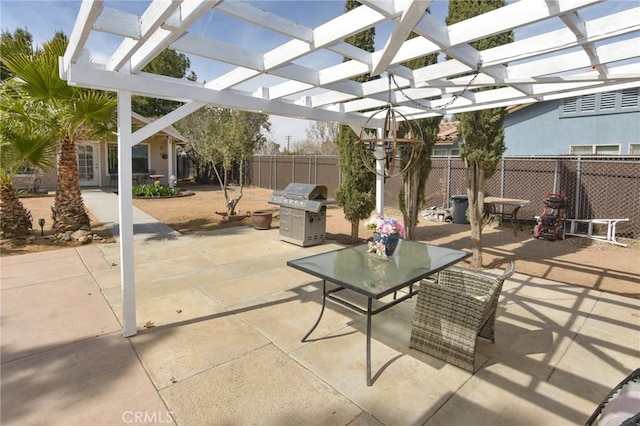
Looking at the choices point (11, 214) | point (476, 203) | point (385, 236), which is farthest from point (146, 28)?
point (11, 214)

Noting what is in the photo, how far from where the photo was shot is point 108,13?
2.32 metres

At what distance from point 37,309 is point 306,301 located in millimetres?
3017

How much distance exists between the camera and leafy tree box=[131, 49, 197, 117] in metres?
20.6

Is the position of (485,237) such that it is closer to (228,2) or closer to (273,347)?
(273,347)

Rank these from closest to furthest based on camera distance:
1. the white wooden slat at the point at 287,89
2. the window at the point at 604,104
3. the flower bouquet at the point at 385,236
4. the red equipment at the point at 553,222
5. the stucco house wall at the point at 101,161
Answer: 1. the flower bouquet at the point at 385,236
2. the white wooden slat at the point at 287,89
3. the red equipment at the point at 553,222
4. the window at the point at 604,104
5. the stucco house wall at the point at 101,161

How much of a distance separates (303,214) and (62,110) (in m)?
4.78

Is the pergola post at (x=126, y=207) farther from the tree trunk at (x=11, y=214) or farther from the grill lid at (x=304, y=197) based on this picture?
the tree trunk at (x=11, y=214)

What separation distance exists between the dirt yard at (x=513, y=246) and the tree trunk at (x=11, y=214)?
0.83ft

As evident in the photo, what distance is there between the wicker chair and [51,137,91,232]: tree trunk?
7157mm

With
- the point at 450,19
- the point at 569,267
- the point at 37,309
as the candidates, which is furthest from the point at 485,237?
the point at 37,309

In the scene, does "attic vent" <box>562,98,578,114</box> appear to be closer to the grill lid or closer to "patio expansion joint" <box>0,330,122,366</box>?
the grill lid

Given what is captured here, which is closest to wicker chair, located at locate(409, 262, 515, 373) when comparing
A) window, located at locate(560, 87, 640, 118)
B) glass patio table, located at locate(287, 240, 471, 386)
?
glass patio table, located at locate(287, 240, 471, 386)

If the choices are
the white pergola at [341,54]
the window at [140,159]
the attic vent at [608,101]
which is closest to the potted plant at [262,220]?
the white pergola at [341,54]

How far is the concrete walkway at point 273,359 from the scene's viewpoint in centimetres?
230
